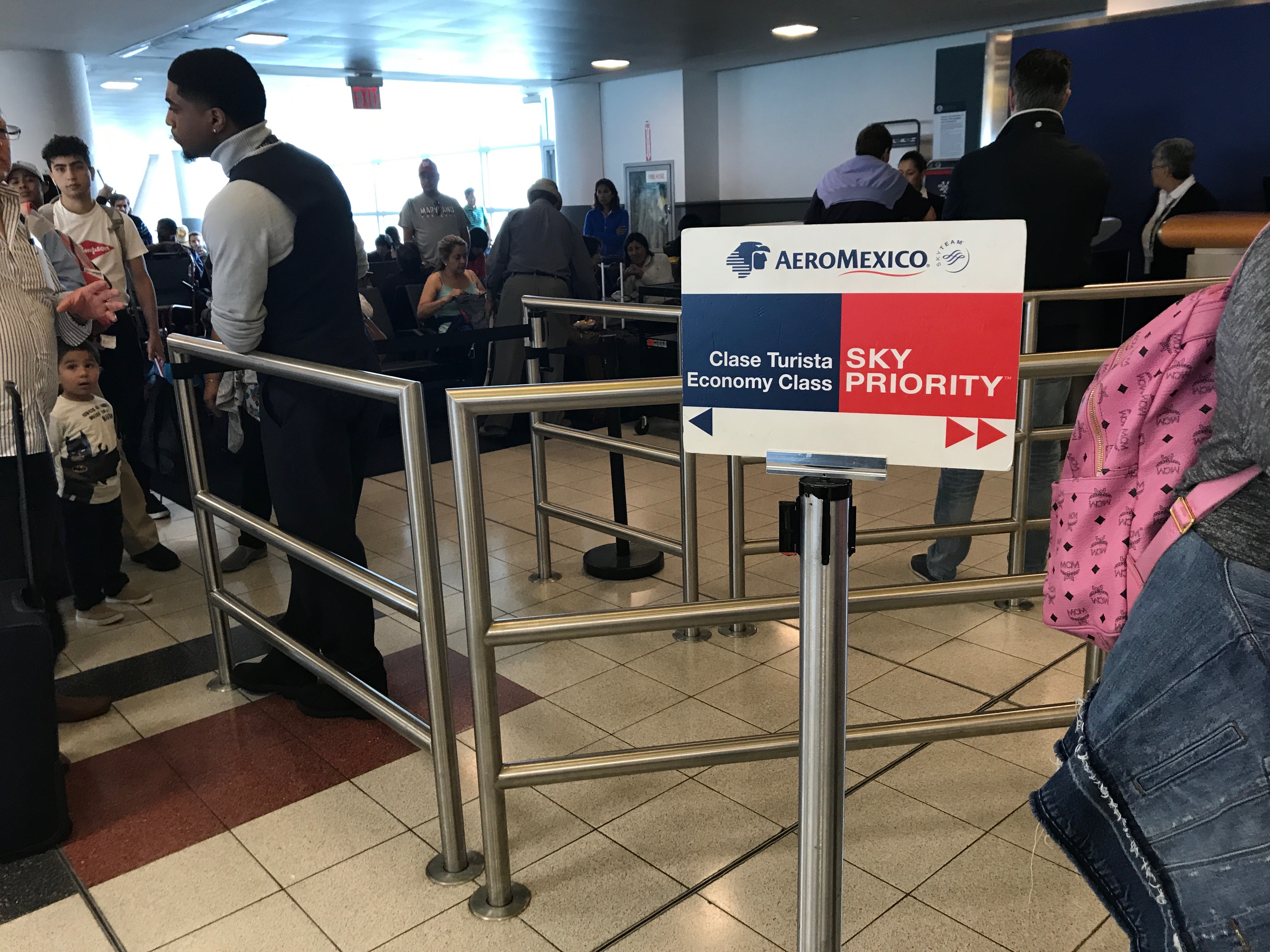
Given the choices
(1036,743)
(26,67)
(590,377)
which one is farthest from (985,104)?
(26,67)

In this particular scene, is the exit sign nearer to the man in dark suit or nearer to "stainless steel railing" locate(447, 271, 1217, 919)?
the man in dark suit

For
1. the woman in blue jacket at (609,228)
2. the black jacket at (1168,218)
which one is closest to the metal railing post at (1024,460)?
the black jacket at (1168,218)

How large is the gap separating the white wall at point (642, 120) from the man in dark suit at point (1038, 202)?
10358mm

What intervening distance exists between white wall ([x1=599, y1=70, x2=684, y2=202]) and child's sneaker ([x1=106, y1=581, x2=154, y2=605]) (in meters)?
10.8

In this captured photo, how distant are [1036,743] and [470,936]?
133cm

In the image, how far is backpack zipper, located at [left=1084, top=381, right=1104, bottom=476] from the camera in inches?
41.1

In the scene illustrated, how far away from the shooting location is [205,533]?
263 centimetres

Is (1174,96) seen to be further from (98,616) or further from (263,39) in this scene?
(263,39)

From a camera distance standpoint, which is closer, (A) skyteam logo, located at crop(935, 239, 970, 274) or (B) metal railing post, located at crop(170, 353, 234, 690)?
(A) skyteam logo, located at crop(935, 239, 970, 274)

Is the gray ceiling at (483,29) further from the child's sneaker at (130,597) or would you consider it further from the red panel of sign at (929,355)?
the red panel of sign at (929,355)

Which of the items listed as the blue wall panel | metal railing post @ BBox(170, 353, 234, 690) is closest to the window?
the blue wall panel

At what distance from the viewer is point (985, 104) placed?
4.50 meters

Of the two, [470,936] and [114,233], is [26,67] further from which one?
[470,936]

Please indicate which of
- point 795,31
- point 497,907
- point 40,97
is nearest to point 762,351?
point 497,907
